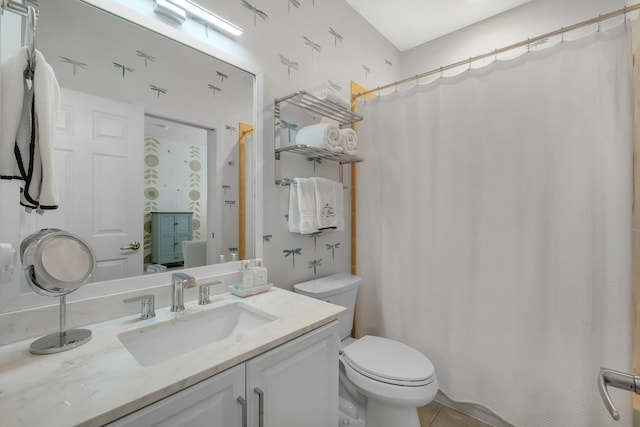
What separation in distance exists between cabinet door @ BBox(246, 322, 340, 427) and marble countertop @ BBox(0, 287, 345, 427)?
5cm

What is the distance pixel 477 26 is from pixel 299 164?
1839 mm

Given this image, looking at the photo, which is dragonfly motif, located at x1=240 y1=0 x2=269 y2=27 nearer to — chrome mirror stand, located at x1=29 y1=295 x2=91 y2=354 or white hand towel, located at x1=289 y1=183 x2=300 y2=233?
white hand towel, located at x1=289 y1=183 x2=300 y2=233

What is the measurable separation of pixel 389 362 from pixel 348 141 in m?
1.22

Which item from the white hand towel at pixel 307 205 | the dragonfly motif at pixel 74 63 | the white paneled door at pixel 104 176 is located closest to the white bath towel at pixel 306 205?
the white hand towel at pixel 307 205

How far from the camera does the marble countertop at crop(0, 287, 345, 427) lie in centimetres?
54

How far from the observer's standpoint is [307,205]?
1582mm

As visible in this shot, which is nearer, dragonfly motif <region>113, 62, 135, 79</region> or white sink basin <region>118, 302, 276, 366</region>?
white sink basin <region>118, 302, 276, 366</region>

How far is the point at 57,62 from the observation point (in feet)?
2.99

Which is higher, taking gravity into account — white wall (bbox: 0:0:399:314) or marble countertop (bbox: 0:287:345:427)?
white wall (bbox: 0:0:399:314)

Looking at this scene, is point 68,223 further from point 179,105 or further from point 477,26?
point 477,26

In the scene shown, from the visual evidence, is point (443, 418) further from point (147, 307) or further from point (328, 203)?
point (147, 307)

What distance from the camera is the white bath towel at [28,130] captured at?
710mm

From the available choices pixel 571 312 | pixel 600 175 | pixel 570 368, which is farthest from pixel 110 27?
pixel 570 368

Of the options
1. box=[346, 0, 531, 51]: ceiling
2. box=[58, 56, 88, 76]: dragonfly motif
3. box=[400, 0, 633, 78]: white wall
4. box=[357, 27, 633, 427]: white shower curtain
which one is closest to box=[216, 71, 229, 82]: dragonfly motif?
box=[58, 56, 88, 76]: dragonfly motif
